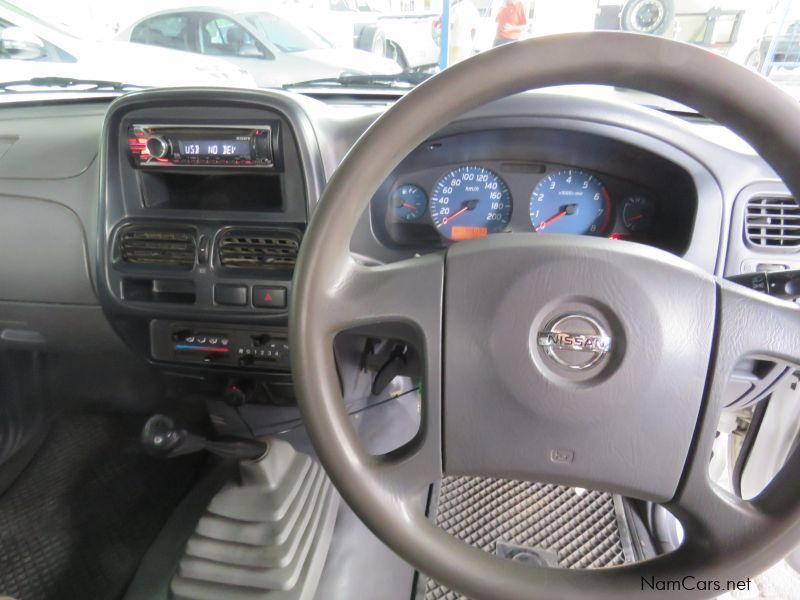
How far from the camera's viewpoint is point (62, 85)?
162cm

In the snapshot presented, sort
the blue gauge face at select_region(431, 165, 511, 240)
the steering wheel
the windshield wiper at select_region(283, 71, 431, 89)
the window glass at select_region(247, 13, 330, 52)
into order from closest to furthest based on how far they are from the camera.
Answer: the steering wheel < the blue gauge face at select_region(431, 165, 511, 240) < the windshield wiper at select_region(283, 71, 431, 89) < the window glass at select_region(247, 13, 330, 52)

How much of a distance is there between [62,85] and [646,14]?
1583mm

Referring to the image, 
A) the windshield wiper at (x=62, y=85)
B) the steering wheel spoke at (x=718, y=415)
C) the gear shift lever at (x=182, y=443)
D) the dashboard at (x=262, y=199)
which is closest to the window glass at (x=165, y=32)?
the windshield wiper at (x=62, y=85)

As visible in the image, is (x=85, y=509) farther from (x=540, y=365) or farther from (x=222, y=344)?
(x=540, y=365)

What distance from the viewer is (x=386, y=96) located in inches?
59.1

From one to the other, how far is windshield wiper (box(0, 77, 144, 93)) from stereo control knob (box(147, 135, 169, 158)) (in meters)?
0.54

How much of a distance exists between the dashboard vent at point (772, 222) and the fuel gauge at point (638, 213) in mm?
215

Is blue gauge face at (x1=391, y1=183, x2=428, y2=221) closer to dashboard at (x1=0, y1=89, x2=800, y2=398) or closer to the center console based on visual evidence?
dashboard at (x1=0, y1=89, x2=800, y2=398)

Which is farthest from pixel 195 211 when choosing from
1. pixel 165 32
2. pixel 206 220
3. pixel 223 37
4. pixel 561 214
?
pixel 165 32

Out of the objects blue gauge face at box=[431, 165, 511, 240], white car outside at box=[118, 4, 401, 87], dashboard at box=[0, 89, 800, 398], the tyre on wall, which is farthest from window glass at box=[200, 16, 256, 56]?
the tyre on wall

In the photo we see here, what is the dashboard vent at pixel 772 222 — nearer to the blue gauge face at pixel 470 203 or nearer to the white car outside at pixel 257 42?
the blue gauge face at pixel 470 203

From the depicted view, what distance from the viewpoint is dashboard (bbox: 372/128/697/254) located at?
1183 mm

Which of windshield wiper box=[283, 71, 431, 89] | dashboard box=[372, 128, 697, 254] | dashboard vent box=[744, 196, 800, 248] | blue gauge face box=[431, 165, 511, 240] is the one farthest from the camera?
windshield wiper box=[283, 71, 431, 89]

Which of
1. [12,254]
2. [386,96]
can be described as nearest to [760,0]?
[386,96]
